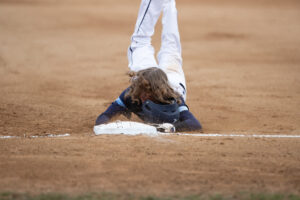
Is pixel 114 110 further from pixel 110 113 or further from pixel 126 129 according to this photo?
pixel 126 129

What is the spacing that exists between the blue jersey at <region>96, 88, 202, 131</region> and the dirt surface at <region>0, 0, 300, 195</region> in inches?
8.8

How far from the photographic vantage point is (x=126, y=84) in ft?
26.5

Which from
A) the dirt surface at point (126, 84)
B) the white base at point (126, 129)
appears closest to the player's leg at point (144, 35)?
the dirt surface at point (126, 84)

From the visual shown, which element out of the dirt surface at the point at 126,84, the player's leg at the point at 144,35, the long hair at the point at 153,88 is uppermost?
the player's leg at the point at 144,35

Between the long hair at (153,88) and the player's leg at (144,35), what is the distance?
97 centimetres

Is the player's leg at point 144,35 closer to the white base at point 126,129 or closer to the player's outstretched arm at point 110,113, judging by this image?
the player's outstretched arm at point 110,113

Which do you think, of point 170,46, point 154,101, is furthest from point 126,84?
point 154,101

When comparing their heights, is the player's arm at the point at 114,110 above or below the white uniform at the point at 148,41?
below

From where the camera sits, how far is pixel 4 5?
16344mm

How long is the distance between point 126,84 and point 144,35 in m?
1.90

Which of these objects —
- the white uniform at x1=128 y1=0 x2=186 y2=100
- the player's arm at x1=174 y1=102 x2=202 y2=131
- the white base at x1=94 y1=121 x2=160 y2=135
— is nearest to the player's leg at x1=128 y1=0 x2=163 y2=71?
the white uniform at x1=128 y1=0 x2=186 y2=100

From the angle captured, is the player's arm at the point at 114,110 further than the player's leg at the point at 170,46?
No

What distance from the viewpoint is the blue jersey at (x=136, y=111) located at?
5027 millimetres

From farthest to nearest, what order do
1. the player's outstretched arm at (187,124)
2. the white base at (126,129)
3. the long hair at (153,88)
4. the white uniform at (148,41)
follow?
1. the white uniform at (148,41)
2. the player's outstretched arm at (187,124)
3. the long hair at (153,88)
4. the white base at (126,129)
